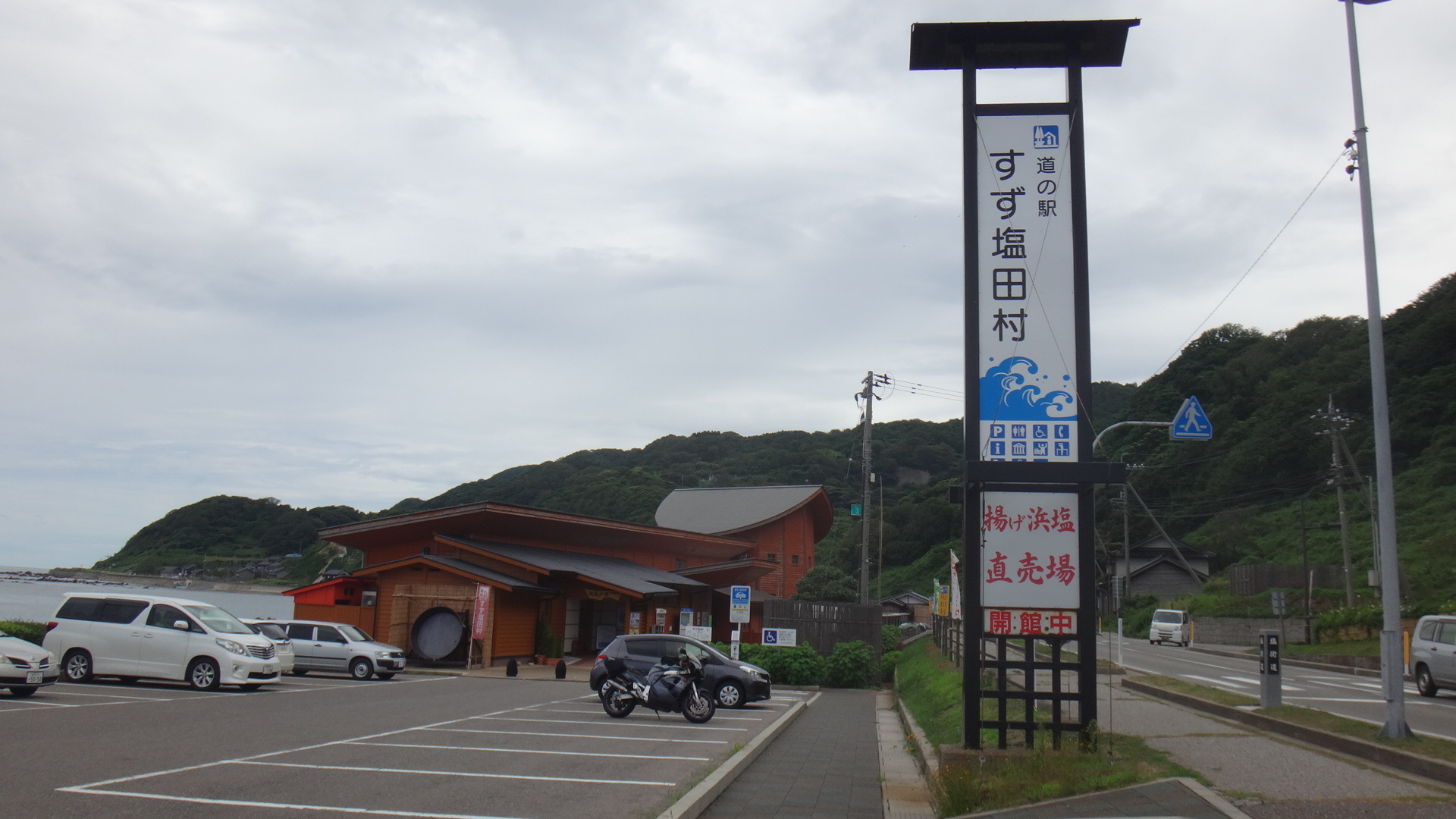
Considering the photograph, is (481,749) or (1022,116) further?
(481,749)

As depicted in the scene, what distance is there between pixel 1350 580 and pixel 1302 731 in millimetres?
30225

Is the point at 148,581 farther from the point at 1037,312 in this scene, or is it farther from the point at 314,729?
the point at 1037,312

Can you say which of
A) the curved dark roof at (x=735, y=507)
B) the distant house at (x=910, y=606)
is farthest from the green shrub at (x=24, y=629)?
the distant house at (x=910, y=606)

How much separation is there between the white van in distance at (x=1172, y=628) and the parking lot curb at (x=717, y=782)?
3469 cm

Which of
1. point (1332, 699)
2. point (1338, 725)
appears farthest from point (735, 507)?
point (1338, 725)

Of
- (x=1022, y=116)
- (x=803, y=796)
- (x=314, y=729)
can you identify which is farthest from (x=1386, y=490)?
(x=314, y=729)

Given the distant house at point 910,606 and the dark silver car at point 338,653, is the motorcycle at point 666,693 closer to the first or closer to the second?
the dark silver car at point 338,653

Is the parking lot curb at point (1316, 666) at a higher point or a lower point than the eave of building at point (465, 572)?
lower

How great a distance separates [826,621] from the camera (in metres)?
26.3

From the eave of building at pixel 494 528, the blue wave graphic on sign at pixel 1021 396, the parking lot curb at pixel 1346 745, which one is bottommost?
the parking lot curb at pixel 1346 745

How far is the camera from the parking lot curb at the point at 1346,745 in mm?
7859

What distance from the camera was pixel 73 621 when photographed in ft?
55.1

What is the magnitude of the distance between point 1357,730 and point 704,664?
419 inches

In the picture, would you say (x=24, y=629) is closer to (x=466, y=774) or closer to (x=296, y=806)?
Result: (x=466, y=774)
